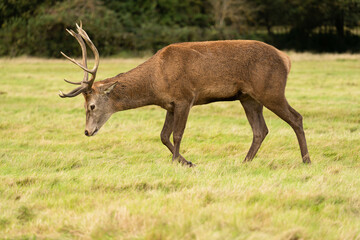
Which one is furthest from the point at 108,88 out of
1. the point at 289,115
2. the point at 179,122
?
the point at 289,115

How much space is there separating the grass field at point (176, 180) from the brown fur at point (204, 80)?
81 centimetres

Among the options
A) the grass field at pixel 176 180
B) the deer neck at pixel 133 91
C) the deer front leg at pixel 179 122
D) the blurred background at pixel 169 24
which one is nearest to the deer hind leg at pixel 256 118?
the grass field at pixel 176 180

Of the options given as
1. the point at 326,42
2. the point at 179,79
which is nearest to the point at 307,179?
the point at 179,79

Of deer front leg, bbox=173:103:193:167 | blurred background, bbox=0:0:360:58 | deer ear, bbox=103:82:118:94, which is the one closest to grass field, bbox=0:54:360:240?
deer front leg, bbox=173:103:193:167

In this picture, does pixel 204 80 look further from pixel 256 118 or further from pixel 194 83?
pixel 256 118

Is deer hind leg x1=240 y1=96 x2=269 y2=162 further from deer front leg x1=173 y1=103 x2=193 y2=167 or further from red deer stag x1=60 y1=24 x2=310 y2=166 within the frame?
deer front leg x1=173 y1=103 x2=193 y2=167

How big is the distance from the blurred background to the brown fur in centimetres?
3132

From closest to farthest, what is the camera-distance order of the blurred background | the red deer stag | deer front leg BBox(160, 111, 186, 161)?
1. the red deer stag
2. deer front leg BBox(160, 111, 186, 161)
3. the blurred background

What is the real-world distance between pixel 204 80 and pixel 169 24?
3897 centimetres

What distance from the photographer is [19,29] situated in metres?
38.9

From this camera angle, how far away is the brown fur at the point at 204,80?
784 cm

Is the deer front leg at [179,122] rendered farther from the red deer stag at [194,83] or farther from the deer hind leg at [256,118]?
the deer hind leg at [256,118]

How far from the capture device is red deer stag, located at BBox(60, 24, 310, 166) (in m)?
7.84

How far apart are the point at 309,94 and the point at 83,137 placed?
341 inches
